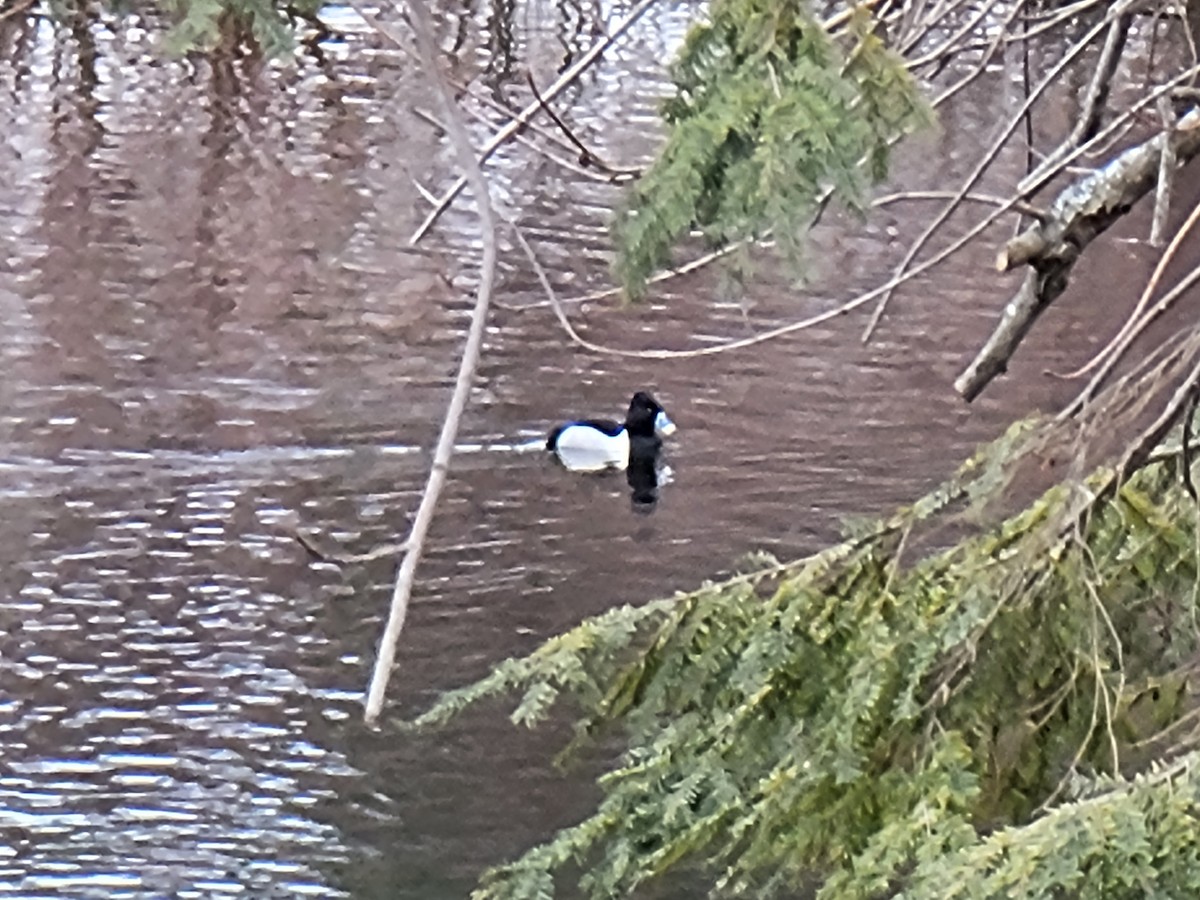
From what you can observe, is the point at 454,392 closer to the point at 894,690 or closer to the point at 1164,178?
the point at 1164,178

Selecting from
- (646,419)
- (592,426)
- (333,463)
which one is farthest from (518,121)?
(646,419)

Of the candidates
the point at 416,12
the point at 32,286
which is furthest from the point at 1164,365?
the point at 32,286

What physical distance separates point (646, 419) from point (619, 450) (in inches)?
21.3

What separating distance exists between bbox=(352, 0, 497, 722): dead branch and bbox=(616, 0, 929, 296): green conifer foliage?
0.33 metres

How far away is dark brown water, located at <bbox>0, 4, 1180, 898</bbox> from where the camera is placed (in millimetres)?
6133

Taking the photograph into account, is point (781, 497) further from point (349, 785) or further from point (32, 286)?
point (32, 286)

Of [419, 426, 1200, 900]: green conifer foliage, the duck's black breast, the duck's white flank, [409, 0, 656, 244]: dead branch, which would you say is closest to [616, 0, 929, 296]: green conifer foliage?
[409, 0, 656, 244]: dead branch

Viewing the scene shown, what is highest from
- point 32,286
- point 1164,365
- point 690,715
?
point 1164,365

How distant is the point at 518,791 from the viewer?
6289mm

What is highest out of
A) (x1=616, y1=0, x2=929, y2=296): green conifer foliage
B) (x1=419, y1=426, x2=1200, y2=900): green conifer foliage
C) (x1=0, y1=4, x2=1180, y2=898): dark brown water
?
(x1=616, y1=0, x2=929, y2=296): green conifer foliage

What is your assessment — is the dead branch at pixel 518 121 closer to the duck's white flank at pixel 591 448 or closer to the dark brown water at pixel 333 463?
the dark brown water at pixel 333 463

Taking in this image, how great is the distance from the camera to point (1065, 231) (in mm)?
2699

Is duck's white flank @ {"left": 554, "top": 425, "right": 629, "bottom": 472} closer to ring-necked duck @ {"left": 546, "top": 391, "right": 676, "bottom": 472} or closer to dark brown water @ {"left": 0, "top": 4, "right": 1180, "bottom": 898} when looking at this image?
ring-necked duck @ {"left": 546, "top": 391, "right": 676, "bottom": 472}

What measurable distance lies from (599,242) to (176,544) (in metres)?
5.10
